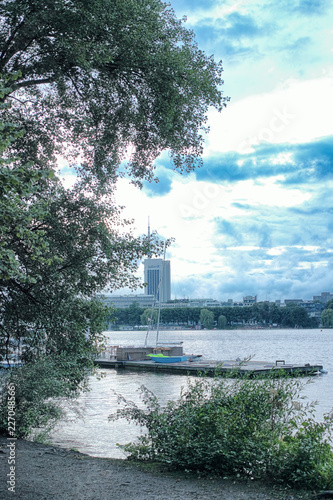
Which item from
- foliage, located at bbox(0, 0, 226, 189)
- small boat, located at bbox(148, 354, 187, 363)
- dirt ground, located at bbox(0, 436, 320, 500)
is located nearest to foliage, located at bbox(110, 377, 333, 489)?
dirt ground, located at bbox(0, 436, 320, 500)

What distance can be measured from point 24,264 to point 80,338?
223 centimetres

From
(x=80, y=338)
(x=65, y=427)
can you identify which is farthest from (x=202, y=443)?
(x=65, y=427)

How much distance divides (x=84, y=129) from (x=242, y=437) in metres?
7.12

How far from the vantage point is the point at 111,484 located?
7.16m

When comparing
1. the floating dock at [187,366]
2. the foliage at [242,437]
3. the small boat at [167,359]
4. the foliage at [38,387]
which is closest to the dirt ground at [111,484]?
the foliage at [242,437]

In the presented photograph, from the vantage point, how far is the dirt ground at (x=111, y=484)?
6.43 m

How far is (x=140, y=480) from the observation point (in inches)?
287

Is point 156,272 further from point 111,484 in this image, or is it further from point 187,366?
point 111,484

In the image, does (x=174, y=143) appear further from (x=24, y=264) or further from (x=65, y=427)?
(x=65, y=427)

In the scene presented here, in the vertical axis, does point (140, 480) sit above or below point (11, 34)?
below

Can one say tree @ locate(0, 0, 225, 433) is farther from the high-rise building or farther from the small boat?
the small boat

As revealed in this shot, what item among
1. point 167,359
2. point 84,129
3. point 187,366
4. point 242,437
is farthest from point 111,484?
point 167,359

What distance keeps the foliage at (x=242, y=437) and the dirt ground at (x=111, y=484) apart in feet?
0.90

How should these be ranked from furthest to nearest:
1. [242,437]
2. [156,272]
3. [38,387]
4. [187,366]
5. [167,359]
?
[156,272], [167,359], [187,366], [38,387], [242,437]
